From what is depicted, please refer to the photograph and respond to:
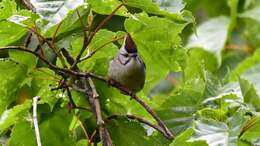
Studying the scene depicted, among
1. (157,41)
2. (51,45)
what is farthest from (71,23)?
(157,41)

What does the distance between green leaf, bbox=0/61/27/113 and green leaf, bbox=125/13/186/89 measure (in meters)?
0.20

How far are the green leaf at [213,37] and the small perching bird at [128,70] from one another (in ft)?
3.06

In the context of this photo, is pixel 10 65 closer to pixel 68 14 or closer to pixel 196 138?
pixel 68 14

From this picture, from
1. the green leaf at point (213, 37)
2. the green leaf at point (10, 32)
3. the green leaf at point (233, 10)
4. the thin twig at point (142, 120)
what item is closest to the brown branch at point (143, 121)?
the thin twig at point (142, 120)

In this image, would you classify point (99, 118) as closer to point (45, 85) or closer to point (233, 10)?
point (45, 85)

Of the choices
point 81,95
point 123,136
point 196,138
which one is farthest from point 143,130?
point 196,138

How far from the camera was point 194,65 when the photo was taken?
1.67 metres

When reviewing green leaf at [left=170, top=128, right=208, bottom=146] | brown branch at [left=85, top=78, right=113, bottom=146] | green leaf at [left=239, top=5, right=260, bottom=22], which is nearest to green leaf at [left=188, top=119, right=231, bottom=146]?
green leaf at [left=170, top=128, right=208, bottom=146]

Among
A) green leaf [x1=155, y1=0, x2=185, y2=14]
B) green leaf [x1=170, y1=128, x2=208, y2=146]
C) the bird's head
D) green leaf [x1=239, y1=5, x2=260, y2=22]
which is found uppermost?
green leaf [x1=155, y1=0, x2=185, y2=14]

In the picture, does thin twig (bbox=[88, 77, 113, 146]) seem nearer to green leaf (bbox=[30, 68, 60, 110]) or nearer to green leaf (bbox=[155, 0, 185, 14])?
green leaf (bbox=[30, 68, 60, 110])

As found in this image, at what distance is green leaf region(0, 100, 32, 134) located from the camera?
1.35 metres

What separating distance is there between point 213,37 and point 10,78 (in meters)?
1.22

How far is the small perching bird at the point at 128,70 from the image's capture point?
136cm

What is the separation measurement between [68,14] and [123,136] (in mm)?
313
